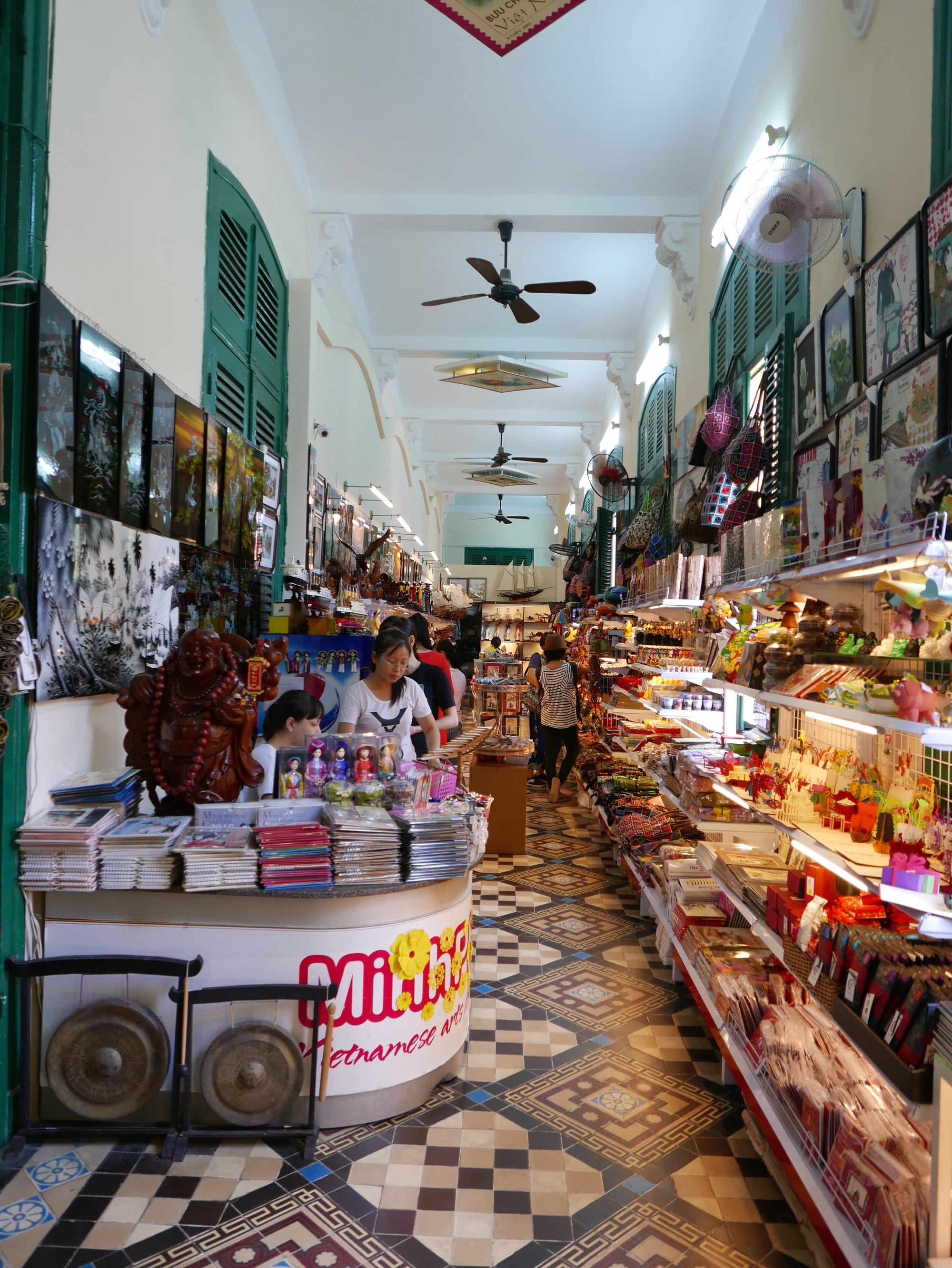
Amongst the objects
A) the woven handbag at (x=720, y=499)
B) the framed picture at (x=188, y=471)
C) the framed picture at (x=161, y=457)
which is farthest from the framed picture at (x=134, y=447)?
the woven handbag at (x=720, y=499)

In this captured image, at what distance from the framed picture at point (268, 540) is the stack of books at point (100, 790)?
2.98m

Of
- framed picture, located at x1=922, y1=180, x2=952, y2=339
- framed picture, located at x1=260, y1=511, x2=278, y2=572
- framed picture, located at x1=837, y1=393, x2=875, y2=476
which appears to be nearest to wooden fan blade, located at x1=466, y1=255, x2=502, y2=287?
framed picture, located at x1=260, y1=511, x2=278, y2=572

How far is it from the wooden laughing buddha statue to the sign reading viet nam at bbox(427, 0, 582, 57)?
3062mm

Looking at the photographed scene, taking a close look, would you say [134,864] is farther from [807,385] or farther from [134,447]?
[807,385]

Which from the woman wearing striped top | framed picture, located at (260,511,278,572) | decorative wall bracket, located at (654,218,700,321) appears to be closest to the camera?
framed picture, located at (260,511,278,572)

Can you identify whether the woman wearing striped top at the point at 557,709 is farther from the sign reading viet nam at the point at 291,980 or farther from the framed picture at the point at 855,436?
the sign reading viet nam at the point at 291,980

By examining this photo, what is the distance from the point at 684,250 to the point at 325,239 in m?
3.11

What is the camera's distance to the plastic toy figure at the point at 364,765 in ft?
11.5

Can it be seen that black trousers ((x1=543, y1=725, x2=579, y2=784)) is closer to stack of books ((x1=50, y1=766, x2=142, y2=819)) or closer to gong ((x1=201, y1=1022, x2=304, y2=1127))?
stack of books ((x1=50, y1=766, x2=142, y2=819))

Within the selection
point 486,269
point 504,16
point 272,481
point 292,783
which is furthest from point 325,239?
point 292,783

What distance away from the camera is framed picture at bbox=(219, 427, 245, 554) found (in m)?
5.28

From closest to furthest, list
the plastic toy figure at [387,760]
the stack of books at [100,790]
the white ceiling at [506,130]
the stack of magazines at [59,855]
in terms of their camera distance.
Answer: the stack of magazines at [59,855], the stack of books at [100,790], the plastic toy figure at [387,760], the white ceiling at [506,130]

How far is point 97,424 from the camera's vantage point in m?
3.46

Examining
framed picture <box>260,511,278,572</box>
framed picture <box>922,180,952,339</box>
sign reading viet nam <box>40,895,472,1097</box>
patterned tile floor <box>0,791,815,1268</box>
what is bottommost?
patterned tile floor <box>0,791,815,1268</box>
